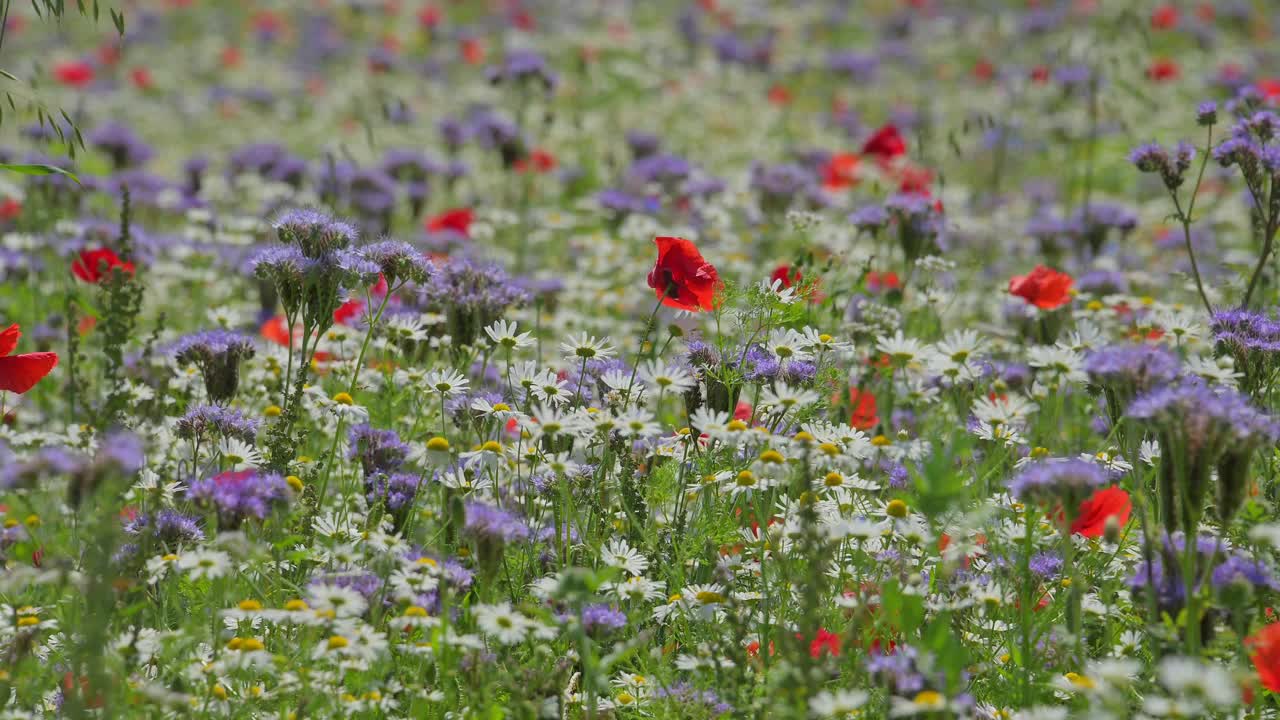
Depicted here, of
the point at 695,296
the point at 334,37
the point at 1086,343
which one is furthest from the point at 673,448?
the point at 334,37

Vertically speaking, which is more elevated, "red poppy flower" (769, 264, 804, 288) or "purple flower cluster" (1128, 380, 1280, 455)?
"red poppy flower" (769, 264, 804, 288)

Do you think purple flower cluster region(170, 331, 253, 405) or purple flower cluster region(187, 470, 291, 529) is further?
purple flower cluster region(170, 331, 253, 405)

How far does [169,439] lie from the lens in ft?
14.5

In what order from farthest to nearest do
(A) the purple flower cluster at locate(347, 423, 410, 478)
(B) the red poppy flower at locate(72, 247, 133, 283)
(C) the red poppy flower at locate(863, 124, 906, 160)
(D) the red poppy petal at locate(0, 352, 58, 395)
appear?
(C) the red poppy flower at locate(863, 124, 906, 160) → (B) the red poppy flower at locate(72, 247, 133, 283) → (A) the purple flower cluster at locate(347, 423, 410, 478) → (D) the red poppy petal at locate(0, 352, 58, 395)

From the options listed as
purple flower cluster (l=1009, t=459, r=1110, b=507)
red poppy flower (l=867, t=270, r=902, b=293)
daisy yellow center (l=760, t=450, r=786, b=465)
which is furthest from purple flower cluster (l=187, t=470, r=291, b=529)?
red poppy flower (l=867, t=270, r=902, b=293)

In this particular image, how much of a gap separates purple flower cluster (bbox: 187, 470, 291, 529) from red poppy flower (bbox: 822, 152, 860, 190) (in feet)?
20.9

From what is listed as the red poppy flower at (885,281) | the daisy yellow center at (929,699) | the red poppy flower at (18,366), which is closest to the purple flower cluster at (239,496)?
the red poppy flower at (18,366)

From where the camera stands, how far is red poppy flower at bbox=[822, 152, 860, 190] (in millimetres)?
9305

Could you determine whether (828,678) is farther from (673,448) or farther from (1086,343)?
(1086,343)

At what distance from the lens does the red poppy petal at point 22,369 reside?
12.8ft

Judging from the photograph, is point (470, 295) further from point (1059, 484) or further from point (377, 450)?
point (1059, 484)

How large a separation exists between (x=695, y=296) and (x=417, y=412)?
123cm

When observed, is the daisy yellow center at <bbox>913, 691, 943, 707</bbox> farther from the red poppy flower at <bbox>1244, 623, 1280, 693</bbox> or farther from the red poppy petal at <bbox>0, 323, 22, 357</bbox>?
the red poppy petal at <bbox>0, 323, 22, 357</bbox>

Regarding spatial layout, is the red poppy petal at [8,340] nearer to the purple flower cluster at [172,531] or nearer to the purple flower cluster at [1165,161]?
the purple flower cluster at [172,531]
